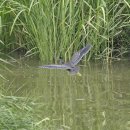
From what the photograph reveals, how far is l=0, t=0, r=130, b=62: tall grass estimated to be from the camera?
489 cm

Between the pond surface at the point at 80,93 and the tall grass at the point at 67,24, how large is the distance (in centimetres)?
20

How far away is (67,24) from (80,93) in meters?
1.22

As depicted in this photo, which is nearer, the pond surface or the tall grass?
the pond surface

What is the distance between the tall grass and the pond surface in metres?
0.20

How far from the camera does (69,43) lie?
4945 millimetres

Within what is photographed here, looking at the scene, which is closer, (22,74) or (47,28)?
(22,74)

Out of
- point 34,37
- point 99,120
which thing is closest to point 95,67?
point 34,37

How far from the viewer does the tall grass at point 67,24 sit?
16.1 feet

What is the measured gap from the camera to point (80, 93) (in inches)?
154

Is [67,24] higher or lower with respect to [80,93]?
higher

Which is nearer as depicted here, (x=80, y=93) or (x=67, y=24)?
(x=80, y=93)

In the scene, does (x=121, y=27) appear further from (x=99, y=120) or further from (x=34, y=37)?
(x=99, y=120)

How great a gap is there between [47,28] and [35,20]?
6.0 inches

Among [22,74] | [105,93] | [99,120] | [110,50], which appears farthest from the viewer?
[110,50]
